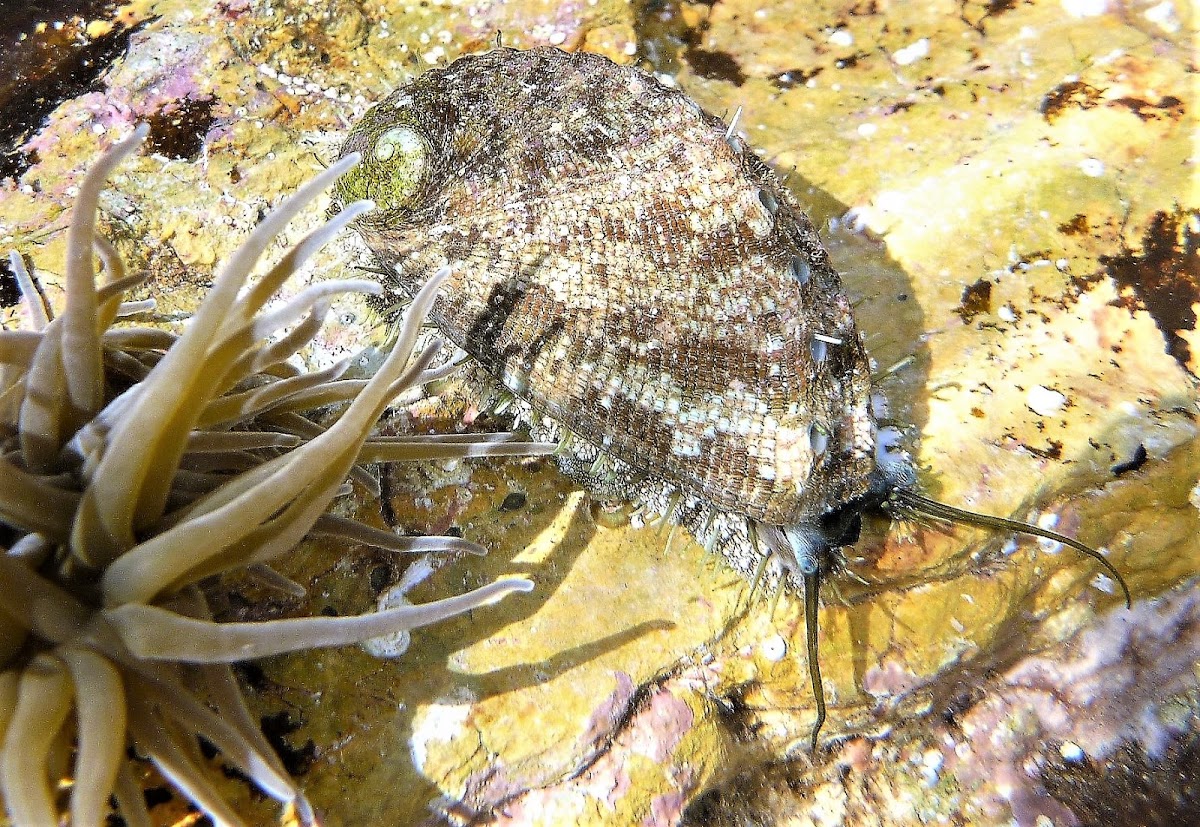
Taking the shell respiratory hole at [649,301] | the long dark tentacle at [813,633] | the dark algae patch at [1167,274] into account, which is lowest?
the long dark tentacle at [813,633]

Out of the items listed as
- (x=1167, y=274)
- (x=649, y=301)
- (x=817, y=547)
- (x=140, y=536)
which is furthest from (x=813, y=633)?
(x=1167, y=274)

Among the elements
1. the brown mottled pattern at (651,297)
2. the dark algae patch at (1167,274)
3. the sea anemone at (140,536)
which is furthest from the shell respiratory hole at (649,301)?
the dark algae patch at (1167,274)

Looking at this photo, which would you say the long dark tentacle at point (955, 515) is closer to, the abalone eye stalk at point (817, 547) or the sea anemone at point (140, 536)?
the abalone eye stalk at point (817, 547)

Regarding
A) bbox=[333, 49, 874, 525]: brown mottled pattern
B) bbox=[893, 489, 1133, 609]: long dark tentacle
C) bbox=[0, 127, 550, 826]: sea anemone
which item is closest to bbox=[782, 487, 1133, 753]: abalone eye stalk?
bbox=[893, 489, 1133, 609]: long dark tentacle

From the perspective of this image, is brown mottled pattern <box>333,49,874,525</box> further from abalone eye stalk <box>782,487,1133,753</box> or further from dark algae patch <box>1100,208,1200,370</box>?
dark algae patch <box>1100,208,1200,370</box>

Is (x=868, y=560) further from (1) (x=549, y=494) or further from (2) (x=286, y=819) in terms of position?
(2) (x=286, y=819)
